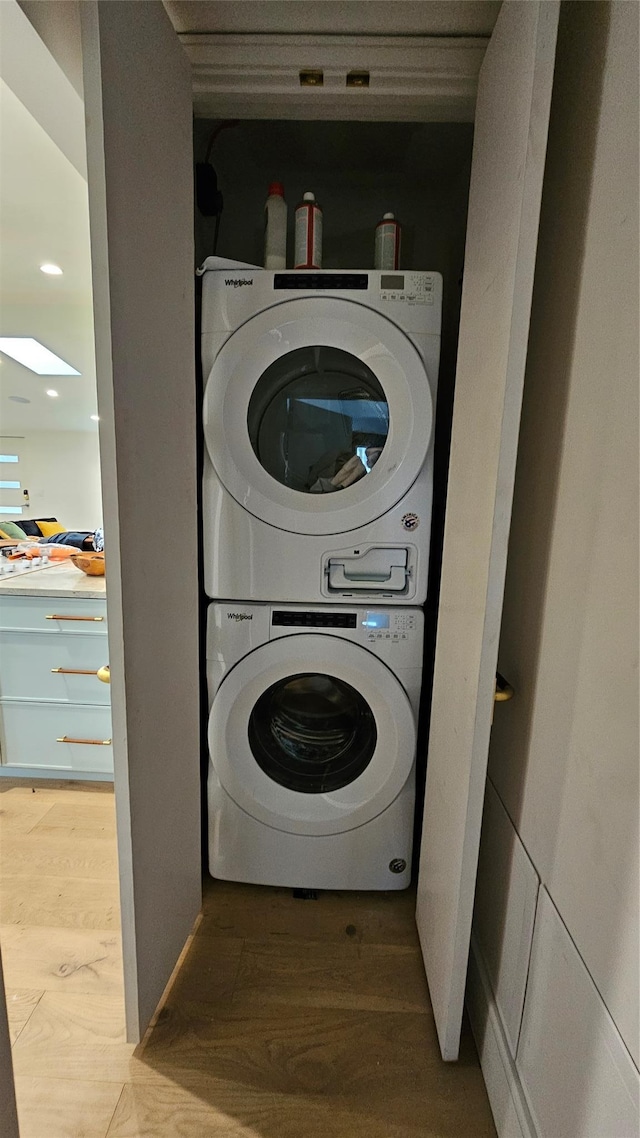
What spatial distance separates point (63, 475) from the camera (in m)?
4.07

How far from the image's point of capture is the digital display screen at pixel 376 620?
112 centimetres

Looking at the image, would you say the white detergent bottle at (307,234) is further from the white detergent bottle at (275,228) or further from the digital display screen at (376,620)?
the digital display screen at (376,620)

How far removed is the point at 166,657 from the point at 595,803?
2.36 ft

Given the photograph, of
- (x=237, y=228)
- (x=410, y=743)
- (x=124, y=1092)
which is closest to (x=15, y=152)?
(x=237, y=228)

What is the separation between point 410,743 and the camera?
1141 millimetres

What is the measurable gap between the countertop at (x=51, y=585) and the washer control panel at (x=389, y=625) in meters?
0.95

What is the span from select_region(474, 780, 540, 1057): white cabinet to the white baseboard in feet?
0.07

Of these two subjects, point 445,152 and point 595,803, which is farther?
point 445,152

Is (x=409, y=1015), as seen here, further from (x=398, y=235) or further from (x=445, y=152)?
(x=445, y=152)

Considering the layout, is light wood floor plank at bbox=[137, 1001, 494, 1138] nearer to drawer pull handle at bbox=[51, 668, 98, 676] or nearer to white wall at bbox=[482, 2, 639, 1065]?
white wall at bbox=[482, 2, 639, 1065]

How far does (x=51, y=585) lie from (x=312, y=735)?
104 centimetres

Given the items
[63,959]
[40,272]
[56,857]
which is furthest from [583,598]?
[40,272]

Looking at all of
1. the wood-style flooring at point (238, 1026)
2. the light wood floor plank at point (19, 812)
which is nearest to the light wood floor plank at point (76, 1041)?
the wood-style flooring at point (238, 1026)

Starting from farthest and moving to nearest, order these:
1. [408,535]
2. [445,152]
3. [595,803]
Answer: [445,152] → [408,535] → [595,803]
